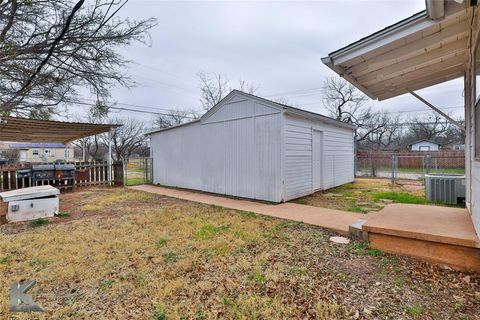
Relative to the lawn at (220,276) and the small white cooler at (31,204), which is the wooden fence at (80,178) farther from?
the lawn at (220,276)

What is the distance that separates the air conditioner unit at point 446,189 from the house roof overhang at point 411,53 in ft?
9.98

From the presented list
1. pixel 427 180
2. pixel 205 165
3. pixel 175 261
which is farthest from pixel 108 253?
pixel 427 180

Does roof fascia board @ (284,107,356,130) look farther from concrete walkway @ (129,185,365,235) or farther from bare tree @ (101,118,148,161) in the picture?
bare tree @ (101,118,148,161)

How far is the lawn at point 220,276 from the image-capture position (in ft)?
7.25

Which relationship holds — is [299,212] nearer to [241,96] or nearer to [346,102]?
[241,96]

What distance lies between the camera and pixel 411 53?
10.7 feet

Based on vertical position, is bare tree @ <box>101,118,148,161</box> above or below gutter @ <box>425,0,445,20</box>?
above

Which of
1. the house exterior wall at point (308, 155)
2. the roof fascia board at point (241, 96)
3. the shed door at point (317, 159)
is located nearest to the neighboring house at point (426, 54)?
the roof fascia board at point (241, 96)

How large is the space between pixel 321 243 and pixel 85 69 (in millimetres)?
6540

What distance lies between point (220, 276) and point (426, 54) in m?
3.86

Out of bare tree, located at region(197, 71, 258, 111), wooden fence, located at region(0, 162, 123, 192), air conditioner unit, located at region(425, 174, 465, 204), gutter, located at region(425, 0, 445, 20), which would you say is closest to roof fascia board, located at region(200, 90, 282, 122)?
gutter, located at region(425, 0, 445, 20)

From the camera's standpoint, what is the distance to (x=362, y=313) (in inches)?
84.0

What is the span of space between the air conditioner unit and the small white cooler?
30.1ft

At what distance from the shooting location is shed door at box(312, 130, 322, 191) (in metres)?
8.20
